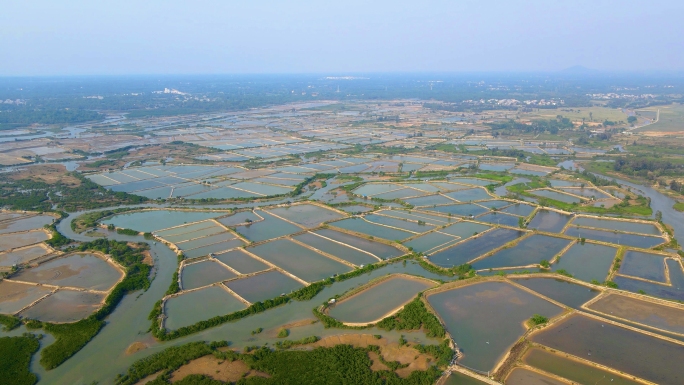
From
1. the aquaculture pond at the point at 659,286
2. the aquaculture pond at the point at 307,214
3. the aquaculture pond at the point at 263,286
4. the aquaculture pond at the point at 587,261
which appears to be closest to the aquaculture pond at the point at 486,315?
the aquaculture pond at the point at 587,261

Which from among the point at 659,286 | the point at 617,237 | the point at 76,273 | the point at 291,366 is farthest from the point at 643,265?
the point at 76,273

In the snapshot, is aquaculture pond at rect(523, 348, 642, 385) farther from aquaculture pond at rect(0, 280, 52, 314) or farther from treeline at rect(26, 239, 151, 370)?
aquaculture pond at rect(0, 280, 52, 314)

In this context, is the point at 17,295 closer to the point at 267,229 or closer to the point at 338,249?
A: the point at 267,229

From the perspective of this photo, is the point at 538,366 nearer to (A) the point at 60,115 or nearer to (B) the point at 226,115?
(B) the point at 226,115

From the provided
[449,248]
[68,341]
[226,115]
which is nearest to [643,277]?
[449,248]

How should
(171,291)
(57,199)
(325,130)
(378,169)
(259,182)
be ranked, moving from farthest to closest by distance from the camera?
(325,130), (378,169), (259,182), (57,199), (171,291)

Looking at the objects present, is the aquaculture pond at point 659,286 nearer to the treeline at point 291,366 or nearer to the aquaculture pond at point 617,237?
the aquaculture pond at point 617,237

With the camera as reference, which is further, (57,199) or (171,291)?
(57,199)
